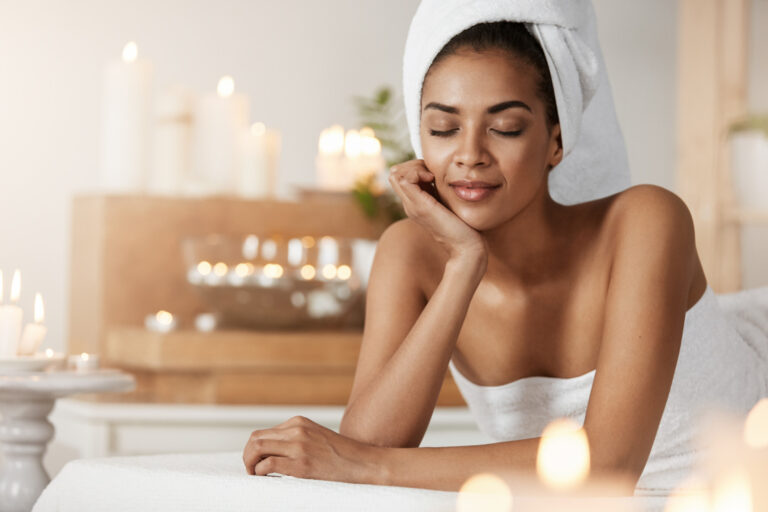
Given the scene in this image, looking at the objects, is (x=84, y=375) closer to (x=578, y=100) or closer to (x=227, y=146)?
(x=578, y=100)

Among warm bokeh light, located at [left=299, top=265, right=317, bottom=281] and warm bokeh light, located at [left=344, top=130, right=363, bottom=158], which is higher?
warm bokeh light, located at [left=344, top=130, right=363, bottom=158]

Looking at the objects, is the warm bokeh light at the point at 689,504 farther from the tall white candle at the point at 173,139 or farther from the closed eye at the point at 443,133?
the tall white candle at the point at 173,139

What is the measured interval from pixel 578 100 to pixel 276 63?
2.13m

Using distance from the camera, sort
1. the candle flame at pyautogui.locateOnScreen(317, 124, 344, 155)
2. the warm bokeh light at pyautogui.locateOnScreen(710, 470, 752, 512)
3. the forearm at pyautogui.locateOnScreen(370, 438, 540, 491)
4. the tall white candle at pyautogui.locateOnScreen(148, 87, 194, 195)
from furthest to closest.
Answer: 1. the candle flame at pyautogui.locateOnScreen(317, 124, 344, 155)
2. the tall white candle at pyautogui.locateOnScreen(148, 87, 194, 195)
3. the forearm at pyautogui.locateOnScreen(370, 438, 540, 491)
4. the warm bokeh light at pyautogui.locateOnScreen(710, 470, 752, 512)

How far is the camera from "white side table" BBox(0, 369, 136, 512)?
4.40 feet

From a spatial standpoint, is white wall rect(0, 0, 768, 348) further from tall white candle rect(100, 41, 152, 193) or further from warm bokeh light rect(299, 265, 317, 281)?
warm bokeh light rect(299, 265, 317, 281)

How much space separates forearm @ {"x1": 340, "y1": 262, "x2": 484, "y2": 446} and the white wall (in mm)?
1710

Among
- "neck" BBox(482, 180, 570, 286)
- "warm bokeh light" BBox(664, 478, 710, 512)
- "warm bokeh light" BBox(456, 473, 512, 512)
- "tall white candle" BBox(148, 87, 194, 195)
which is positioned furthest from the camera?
"tall white candle" BBox(148, 87, 194, 195)

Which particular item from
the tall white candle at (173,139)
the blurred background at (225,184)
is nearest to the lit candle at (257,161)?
the blurred background at (225,184)

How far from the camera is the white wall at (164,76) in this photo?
2.99m

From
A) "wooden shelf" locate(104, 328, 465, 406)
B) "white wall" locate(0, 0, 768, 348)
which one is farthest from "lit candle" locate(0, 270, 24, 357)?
"white wall" locate(0, 0, 768, 348)

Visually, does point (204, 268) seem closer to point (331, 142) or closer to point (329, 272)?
point (329, 272)


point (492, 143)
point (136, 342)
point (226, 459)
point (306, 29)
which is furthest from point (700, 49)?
point (226, 459)

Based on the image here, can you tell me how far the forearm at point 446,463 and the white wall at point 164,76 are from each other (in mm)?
1847
